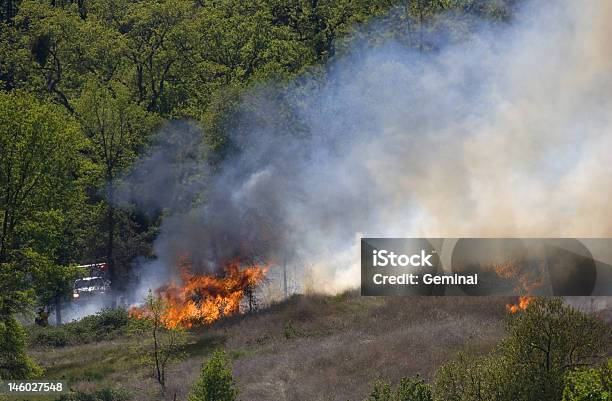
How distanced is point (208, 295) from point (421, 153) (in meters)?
11.4

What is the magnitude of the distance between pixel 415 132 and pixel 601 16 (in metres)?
10.1

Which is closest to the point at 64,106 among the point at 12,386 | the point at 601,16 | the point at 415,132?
the point at 415,132

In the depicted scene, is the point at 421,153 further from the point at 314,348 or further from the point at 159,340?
the point at 159,340

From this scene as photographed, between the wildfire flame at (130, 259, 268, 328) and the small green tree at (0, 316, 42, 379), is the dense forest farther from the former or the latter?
the wildfire flame at (130, 259, 268, 328)

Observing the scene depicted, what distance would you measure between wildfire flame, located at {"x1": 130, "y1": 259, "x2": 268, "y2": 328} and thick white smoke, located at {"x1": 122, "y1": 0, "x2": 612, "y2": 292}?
1.06 meters

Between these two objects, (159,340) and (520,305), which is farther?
(159,340)

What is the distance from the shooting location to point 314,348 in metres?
39.9

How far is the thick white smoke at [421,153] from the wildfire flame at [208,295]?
1058 millimetres

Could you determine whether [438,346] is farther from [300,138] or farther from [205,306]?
[300,138]

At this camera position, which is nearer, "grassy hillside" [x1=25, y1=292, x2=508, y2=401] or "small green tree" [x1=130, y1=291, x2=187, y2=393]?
"grassy hillside" [x1=25, y1=292, x2=508, y2=401]

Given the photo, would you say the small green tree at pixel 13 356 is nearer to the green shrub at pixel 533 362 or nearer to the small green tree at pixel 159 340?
the small green tree at pixel 159 340

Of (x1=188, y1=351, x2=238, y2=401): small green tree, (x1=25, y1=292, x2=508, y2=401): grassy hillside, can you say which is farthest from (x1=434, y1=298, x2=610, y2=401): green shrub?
(x1=25, y1=292, x2=508, y2=401): grassy hillside

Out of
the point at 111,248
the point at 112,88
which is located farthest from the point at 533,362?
the point at 112,88

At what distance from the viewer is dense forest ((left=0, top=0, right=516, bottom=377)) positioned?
40781 mm
